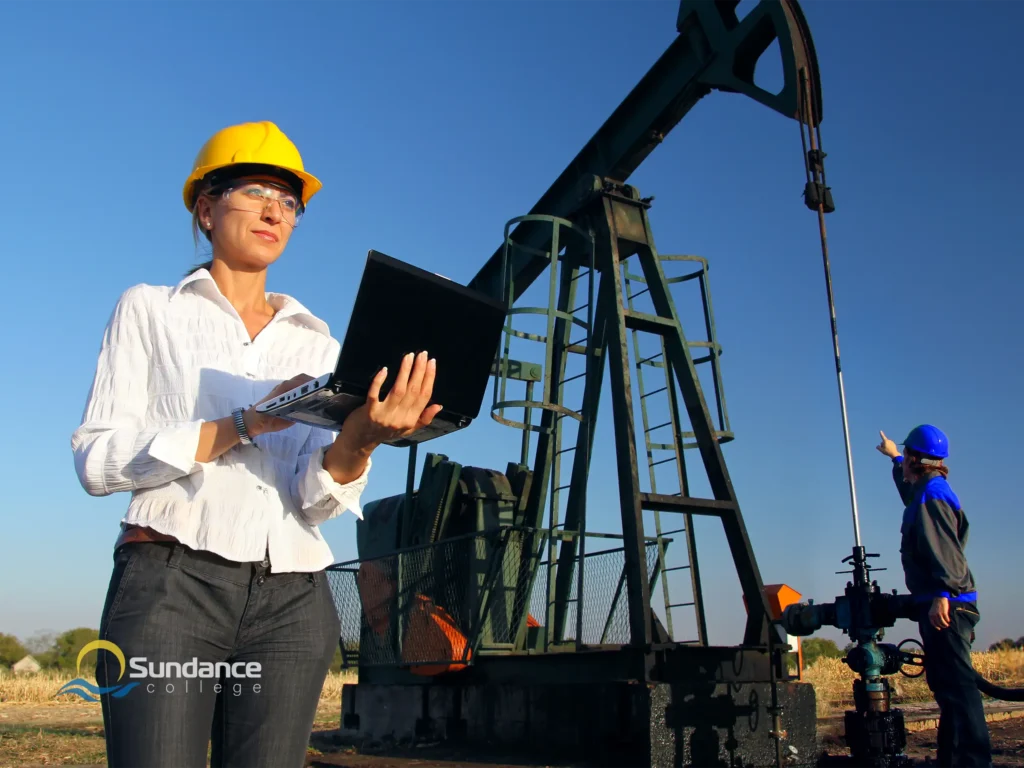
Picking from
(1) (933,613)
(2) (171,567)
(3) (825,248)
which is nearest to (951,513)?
(1) (933,613)

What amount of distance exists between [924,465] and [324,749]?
6078 millimetres

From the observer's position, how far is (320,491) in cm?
198

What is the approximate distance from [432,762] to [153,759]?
5.72 metres

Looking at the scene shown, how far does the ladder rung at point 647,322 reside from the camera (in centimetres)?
832

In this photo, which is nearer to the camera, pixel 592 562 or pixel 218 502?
pixel 218 502

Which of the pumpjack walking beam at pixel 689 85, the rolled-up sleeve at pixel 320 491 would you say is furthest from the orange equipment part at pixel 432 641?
the rolled-up sleeve at pixel 320 491

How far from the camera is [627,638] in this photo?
8.21 m

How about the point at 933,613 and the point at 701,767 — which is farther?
the point at 701,767

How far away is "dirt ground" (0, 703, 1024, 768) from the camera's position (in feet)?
22.4

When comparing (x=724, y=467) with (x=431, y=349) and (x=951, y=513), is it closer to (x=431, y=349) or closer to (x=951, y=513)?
(x=951, y=513)

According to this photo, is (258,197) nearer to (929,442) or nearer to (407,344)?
(407,344)

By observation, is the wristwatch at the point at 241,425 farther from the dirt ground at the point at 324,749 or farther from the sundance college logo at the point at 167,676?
the dirt ground at the point at 324,749

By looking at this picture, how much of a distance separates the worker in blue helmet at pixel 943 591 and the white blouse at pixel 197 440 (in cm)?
439

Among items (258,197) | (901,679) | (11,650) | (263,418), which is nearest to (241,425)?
(263,418)
